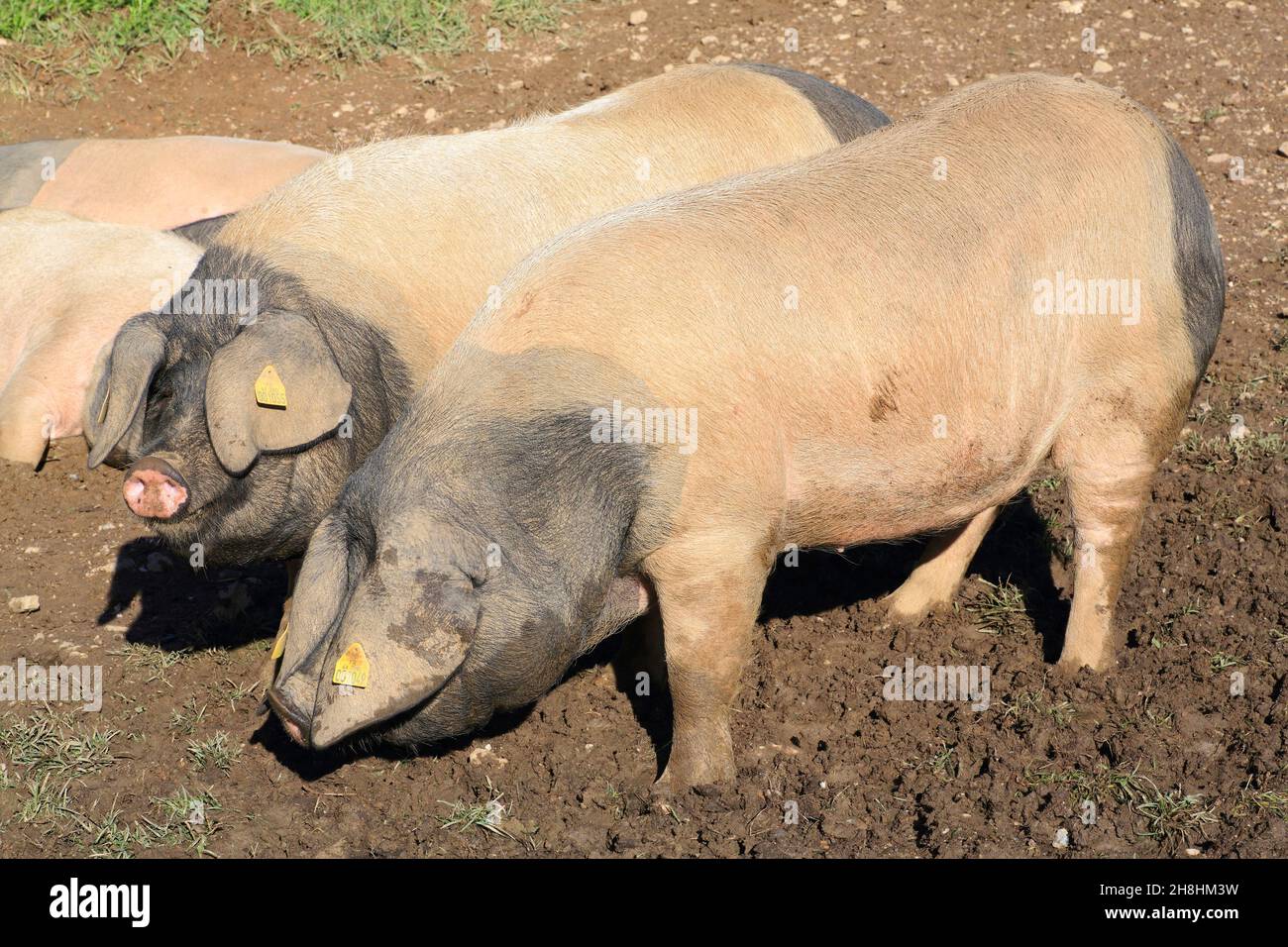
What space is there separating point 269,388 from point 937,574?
107 inches

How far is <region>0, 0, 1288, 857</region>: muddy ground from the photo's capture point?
442 cm

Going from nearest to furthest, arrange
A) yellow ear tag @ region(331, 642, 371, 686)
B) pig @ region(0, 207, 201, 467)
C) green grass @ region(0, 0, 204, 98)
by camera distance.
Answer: yellow ear tag @ region(331, 642, 371, 686) → pig @ region(0, 207, 201, 467) → green grass @ region(0, 0, 204, 98)

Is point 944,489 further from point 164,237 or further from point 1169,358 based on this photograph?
point 164,237

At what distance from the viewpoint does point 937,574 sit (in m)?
5.56

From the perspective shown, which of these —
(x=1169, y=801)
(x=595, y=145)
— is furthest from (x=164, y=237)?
(x=1169, y=801)

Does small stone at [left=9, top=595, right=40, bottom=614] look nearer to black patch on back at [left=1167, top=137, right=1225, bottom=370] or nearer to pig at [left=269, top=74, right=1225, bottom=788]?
pig at [left=269, top=74, right=1225, bottom=788]

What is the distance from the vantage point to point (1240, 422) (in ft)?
21.3

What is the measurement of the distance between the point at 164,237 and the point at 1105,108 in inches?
193

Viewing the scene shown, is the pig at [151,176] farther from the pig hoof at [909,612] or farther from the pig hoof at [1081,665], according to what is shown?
the pig hoof at [1081,665]

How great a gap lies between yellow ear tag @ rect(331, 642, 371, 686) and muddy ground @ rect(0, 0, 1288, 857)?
1.13 metres

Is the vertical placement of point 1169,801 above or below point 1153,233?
below

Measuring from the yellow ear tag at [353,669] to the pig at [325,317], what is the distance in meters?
1.19

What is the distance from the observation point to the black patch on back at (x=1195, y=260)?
470 centimetres

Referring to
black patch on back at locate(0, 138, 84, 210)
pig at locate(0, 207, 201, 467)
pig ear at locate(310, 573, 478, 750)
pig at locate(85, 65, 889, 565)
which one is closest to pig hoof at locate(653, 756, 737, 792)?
pig ear at locate(310, 573, 478, 750)
